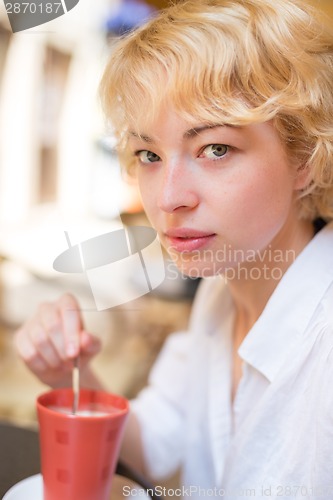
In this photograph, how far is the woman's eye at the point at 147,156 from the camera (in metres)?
0.70

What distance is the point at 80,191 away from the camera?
0.82 metres

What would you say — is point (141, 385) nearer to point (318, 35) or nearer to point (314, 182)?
point (314, 182)

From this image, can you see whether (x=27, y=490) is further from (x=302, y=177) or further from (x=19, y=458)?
(x=302, y=177)

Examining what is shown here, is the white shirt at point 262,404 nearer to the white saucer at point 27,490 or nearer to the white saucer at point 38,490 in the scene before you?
the white saucer at point 38,490

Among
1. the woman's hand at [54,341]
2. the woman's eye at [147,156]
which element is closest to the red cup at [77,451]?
the woman's hand at [54,341]

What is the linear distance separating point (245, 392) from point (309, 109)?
15.8 inches

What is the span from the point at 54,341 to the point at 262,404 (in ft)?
1.00

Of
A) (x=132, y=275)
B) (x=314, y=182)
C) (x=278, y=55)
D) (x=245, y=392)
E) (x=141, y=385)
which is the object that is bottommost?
(x=141, y=385)


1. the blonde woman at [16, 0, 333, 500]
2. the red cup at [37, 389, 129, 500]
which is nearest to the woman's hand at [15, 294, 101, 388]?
the blonde woman at [16, 0, 333, 500]

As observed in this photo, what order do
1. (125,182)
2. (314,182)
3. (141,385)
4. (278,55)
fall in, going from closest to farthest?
(278,55) → (314,182) → (125,182) → (141,385)

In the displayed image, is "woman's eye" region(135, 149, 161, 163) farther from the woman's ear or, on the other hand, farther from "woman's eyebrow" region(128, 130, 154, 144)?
the woman's ear

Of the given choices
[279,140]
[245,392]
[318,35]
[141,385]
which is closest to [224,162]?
[279,140]

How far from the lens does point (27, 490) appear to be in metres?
0.65

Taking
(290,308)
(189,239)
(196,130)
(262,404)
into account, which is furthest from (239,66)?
(262,404)
